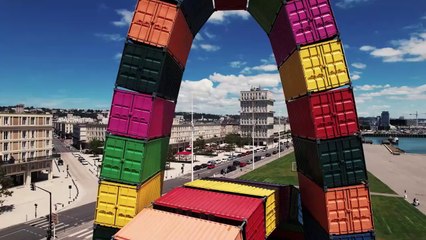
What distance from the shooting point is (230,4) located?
26.9 metres

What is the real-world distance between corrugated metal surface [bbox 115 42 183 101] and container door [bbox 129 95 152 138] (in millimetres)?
655

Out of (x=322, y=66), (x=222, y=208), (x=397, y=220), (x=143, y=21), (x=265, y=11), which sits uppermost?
(x=265, y=11)

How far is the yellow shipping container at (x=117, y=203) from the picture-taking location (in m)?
19.8

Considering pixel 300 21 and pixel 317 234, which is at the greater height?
pixel 300 21

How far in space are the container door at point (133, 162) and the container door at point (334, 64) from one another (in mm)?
12531

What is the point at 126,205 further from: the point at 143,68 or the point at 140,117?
the point at 143,68

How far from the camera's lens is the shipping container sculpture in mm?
19797

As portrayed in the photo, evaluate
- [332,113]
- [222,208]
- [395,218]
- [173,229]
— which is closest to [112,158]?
[173,229]

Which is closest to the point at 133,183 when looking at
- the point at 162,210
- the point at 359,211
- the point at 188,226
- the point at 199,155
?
the point at 162,210

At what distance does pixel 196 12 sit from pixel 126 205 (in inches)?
580

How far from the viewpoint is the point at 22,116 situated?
72000mm

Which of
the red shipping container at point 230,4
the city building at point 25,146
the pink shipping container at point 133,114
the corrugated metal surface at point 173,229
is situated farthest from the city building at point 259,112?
the corrugated metal surface at point 173,229

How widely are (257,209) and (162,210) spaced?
6063 millimetres

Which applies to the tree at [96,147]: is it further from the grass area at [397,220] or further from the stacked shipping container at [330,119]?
the stacked shipping container at [330,119]
